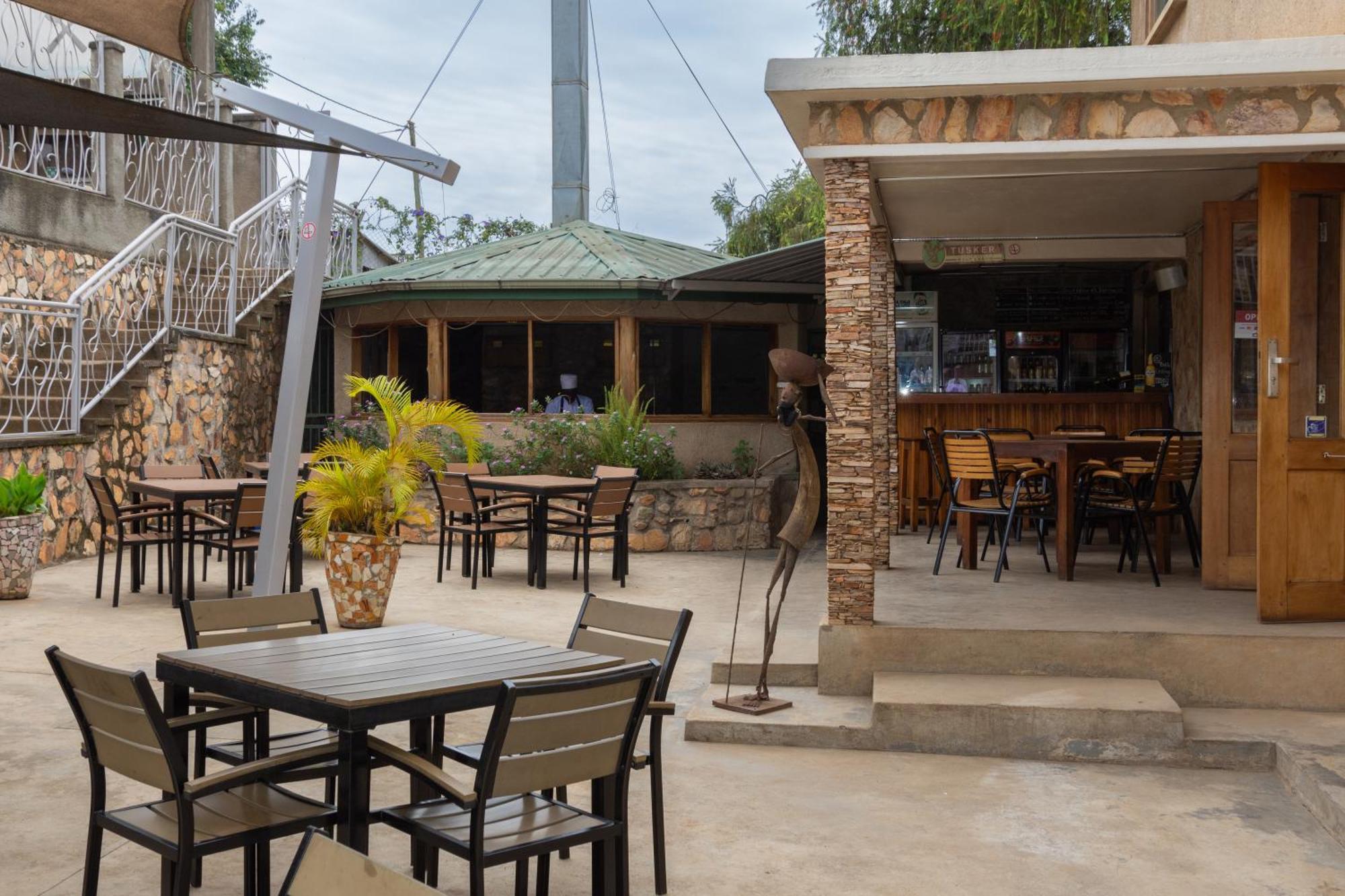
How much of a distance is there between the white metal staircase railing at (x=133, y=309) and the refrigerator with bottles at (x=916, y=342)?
609cm

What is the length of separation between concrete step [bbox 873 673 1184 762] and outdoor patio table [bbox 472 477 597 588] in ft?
14.6

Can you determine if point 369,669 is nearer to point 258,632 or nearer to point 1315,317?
point 258,632

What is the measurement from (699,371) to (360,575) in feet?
23.1

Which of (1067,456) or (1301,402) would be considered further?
(1067,456)

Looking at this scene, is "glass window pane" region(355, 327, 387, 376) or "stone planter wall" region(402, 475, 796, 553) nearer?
"stone planter wall" region(402, 475, 796, 553)

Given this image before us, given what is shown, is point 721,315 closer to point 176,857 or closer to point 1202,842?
point 1202,842

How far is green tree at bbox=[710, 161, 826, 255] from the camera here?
1004 inches

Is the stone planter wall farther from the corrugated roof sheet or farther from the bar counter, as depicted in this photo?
the corrugated roof sheet

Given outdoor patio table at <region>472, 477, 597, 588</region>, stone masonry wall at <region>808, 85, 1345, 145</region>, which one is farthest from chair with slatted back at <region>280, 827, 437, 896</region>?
outdoor patio table at <region>472, 477, 597, 588</region>

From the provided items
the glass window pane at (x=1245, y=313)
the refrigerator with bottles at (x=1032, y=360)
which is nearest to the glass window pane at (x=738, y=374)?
the refrigerator with bottles at (x=1032, y=360)

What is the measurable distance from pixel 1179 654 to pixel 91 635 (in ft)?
19.2

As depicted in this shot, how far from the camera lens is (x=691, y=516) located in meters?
12.3

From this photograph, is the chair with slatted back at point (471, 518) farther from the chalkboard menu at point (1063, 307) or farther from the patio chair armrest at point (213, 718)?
the chalkboard menu at point (1063, 307)

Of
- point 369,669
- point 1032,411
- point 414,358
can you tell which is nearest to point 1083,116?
point 369,669
